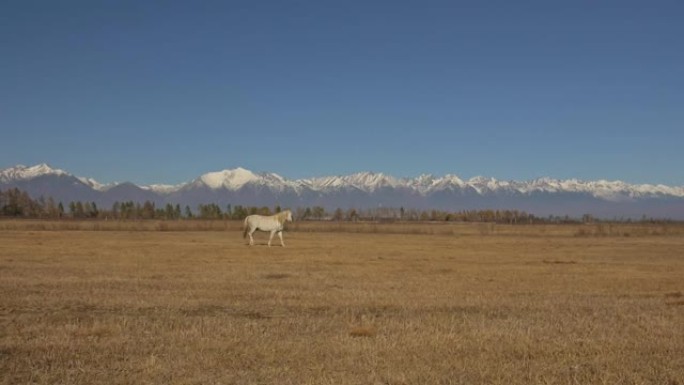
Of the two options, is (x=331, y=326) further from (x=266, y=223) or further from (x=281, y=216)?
(x=281, y=216)

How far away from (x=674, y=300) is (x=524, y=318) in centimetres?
672

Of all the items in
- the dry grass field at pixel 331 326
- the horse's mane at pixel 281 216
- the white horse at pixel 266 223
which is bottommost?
the dry grass field at pixel 331 326

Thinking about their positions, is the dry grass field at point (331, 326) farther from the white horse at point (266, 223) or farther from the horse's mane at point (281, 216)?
the horse's mane at point (281, 216)

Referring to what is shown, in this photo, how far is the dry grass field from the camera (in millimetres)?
10805

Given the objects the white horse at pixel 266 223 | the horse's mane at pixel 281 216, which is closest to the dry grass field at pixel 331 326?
the white horse at pixel 266 223

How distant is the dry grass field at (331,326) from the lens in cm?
1080

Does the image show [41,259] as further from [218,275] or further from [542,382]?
[542,382]

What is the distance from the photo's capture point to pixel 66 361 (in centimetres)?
1119

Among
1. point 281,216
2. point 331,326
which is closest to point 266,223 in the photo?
point 281,216

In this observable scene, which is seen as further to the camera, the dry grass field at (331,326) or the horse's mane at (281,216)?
the horse's mane at (281,216)

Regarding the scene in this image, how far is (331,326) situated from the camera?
15.1 meters

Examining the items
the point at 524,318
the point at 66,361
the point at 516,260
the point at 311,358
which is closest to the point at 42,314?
the point at 66,361

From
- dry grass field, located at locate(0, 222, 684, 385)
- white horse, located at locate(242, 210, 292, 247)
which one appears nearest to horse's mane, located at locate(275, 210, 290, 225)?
white horse, located at locate(242, 210, 292, 247)

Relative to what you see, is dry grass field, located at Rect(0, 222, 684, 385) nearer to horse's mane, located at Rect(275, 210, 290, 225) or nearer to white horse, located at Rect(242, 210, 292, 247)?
white horse, located at Rect(242, 210, 292, 247)
